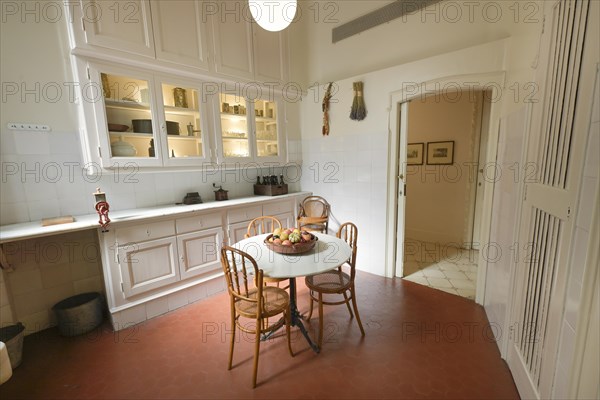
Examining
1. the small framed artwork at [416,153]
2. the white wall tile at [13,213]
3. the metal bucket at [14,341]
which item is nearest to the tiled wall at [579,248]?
the metal bucket at [14,341]

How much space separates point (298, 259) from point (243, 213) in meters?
1.28

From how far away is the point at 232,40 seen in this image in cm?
272

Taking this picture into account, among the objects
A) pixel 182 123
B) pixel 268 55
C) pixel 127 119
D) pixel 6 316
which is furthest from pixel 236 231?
pixel 268 55

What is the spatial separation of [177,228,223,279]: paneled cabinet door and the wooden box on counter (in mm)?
851

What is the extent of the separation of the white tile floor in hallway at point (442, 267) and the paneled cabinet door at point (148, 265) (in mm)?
2525

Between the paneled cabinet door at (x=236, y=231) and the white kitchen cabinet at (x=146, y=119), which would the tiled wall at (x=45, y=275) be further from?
the paneled cabinet door at (x=236, y=231)

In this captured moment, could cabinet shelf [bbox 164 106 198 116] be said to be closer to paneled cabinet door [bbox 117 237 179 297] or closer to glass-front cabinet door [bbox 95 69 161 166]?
glass-front cabinet door [bbox 95 69 161 166]

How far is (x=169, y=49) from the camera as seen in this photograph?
2.30 metres

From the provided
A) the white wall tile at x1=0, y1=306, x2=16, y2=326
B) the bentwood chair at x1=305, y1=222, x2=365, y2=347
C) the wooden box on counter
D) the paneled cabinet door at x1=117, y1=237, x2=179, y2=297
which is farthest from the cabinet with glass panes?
the white wall tile at x1=0, y1=306, x2=16, y2=326

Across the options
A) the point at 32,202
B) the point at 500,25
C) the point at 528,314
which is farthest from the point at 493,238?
the point at 32,202

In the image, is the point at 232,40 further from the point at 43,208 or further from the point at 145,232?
the point at 43,208

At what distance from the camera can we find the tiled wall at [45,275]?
203 cm

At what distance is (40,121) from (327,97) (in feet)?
9.01

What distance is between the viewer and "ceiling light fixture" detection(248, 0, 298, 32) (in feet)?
5.33
